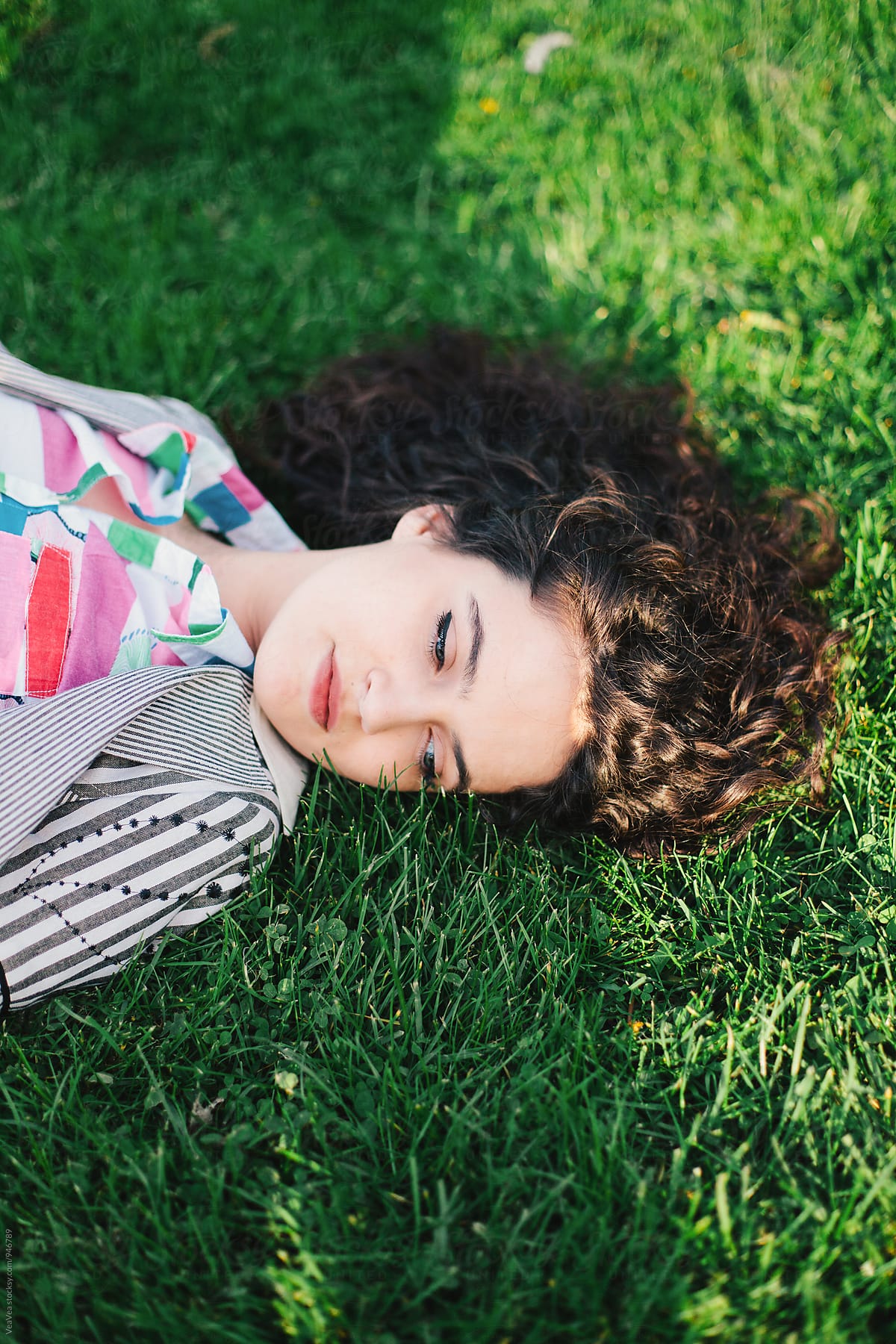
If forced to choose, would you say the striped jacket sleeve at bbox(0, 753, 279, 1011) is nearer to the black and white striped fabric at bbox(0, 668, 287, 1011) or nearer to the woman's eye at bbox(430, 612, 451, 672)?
the black and white striped fabric at bbox(0, 668, 287, 1011)

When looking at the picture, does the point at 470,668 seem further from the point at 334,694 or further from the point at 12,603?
the point at 12,603

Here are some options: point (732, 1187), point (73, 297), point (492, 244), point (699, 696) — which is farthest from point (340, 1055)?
point (492, 244)

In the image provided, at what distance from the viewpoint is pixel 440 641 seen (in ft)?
7.49

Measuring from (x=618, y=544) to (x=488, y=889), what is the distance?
1.07 meters

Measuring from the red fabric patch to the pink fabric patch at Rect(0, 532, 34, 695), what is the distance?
18mm

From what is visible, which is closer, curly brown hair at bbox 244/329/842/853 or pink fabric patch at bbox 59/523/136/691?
pink fabric patch at bbox 59/523/136/691

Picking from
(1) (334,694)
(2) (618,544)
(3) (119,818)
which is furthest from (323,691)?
(2) (618,544)

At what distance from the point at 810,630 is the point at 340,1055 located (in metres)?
1.90

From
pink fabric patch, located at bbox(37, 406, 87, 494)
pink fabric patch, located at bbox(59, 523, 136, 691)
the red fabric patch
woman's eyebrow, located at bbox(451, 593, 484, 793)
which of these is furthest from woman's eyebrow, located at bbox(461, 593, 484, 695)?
pink fabric patch, located at bbox(37, 406, 87, 494)

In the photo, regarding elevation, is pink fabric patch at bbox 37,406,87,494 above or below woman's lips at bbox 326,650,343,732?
above

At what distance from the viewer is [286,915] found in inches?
90.0

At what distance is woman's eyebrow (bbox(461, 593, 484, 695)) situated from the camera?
2.23 meters

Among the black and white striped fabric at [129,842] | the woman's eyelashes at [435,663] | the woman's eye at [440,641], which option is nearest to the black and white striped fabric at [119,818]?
the black and white striped fabric at [129,842]

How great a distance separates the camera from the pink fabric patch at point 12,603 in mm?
2188
